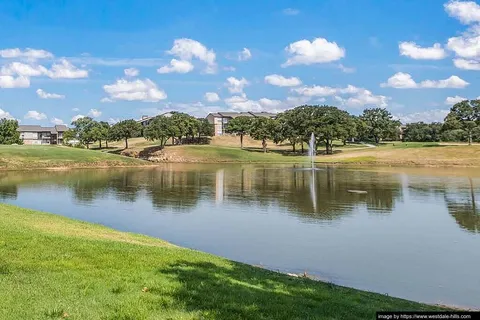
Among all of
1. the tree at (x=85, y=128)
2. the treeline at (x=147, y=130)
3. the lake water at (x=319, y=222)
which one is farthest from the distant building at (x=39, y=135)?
the lake water at (x=319, y=222)

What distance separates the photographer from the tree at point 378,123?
147 m

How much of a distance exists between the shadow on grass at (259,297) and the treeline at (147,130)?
112160 millimetres

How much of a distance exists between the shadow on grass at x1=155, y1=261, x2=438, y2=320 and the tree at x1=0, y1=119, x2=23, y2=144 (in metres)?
125

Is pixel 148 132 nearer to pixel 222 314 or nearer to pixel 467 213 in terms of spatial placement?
pixel 467 213

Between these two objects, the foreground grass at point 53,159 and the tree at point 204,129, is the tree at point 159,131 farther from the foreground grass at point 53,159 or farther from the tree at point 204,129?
the foreground grass at point 53,159

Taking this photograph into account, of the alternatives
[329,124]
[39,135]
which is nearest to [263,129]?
[329,124]

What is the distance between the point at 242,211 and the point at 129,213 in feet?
25.9

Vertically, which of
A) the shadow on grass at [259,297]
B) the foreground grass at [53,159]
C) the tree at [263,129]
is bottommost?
the shadow on grass at [259,297]

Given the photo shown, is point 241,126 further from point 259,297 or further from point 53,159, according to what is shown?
point 259,297

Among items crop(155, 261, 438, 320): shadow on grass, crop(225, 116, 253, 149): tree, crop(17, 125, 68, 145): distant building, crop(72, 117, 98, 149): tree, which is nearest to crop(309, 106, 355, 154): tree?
crop(225, 116, 253, 149): tree

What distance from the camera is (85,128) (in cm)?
15138

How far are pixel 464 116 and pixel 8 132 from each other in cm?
12147

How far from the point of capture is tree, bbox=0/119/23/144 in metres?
121

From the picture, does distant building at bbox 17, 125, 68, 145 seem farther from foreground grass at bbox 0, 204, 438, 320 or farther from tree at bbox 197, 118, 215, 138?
foreground grass at bbox 0, 204, 438, 320
